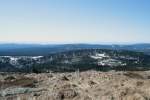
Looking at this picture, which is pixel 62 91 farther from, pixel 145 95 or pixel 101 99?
pixel 145 95

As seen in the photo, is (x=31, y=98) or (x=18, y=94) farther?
(x=18, y=94)

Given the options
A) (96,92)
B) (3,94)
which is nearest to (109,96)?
(96,92)

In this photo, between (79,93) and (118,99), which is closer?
(118,99)

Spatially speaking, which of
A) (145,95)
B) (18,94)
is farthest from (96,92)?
(18,94)

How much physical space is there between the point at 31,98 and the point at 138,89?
12.0 meters

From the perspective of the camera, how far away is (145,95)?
29.4 m

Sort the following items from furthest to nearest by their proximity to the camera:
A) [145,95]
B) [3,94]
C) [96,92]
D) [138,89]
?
1. [3,94]
2. [96,92]
3. [138,89]
4. [145,95]

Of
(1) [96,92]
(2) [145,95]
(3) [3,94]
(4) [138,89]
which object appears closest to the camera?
(2) [145,95]

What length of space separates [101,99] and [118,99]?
1.84 metres

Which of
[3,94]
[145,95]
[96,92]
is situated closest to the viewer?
[145,95]

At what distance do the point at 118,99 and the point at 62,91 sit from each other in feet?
24.2

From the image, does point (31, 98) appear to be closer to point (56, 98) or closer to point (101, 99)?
point (56, 98)

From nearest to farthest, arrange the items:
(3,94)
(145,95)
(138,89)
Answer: (145,95) → (138,89) → (3,94)

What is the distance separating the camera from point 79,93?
34.4 metres
